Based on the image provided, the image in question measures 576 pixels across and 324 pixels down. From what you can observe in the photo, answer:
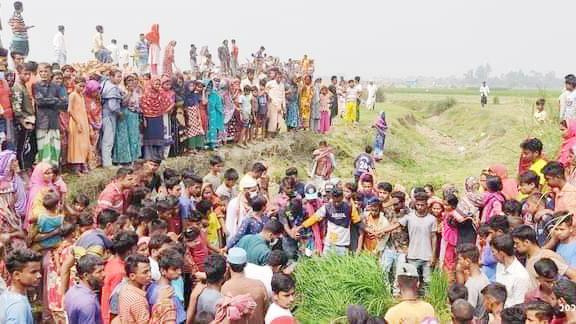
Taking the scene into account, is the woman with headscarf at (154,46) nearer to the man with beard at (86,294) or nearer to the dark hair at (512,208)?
the dark hair at (512,208)

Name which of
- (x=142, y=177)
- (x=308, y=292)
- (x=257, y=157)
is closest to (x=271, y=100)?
(x=257, y=157)

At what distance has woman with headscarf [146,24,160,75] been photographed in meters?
15.3

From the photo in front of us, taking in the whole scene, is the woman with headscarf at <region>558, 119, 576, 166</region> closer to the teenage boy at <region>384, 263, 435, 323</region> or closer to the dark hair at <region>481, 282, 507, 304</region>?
the dark hair at <region>481, 282, 507, 304</region>

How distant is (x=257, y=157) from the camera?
14602 millimetres

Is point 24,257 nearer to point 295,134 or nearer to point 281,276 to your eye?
point 281,276

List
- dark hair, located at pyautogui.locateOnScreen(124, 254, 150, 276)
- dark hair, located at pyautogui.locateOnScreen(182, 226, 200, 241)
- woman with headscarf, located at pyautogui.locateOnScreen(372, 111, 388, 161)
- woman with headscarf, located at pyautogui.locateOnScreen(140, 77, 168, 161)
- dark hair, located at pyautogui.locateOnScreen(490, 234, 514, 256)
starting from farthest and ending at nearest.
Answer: woman with headscarf, located at pyautogui.locateOnScreen(372, 111, 388, 161), woman with headscarf, located at pyautogui.locateOnScreen(140, 77, 168, 161), dark hair, located at pyautogui.locateOnScreen(182, 226, 200, 241), dark hair, located at pyautogui.locateOnScreen(490, 234, 514, 256), dark hair, located at pyautogui.locateOnScreen(124, 254, 150, 276)

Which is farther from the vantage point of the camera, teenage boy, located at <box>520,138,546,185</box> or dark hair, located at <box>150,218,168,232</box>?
teenage boy, located at <box>520,138,546,185</box>

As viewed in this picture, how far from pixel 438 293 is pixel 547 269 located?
2.13m

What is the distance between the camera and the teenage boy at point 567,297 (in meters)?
3.94

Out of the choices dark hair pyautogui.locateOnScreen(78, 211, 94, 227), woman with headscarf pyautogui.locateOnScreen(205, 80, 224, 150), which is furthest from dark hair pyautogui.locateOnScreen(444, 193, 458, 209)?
woman with headscarf pyautogui.locateOnScreen(205, 80, 224, 150)

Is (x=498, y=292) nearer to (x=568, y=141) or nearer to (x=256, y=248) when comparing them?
(x=256, y=248)

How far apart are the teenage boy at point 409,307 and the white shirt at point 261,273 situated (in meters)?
1.09

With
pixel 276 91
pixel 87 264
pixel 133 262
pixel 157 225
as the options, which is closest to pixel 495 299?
pixel 133 262

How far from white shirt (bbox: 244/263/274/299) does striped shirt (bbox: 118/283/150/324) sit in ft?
3.27
